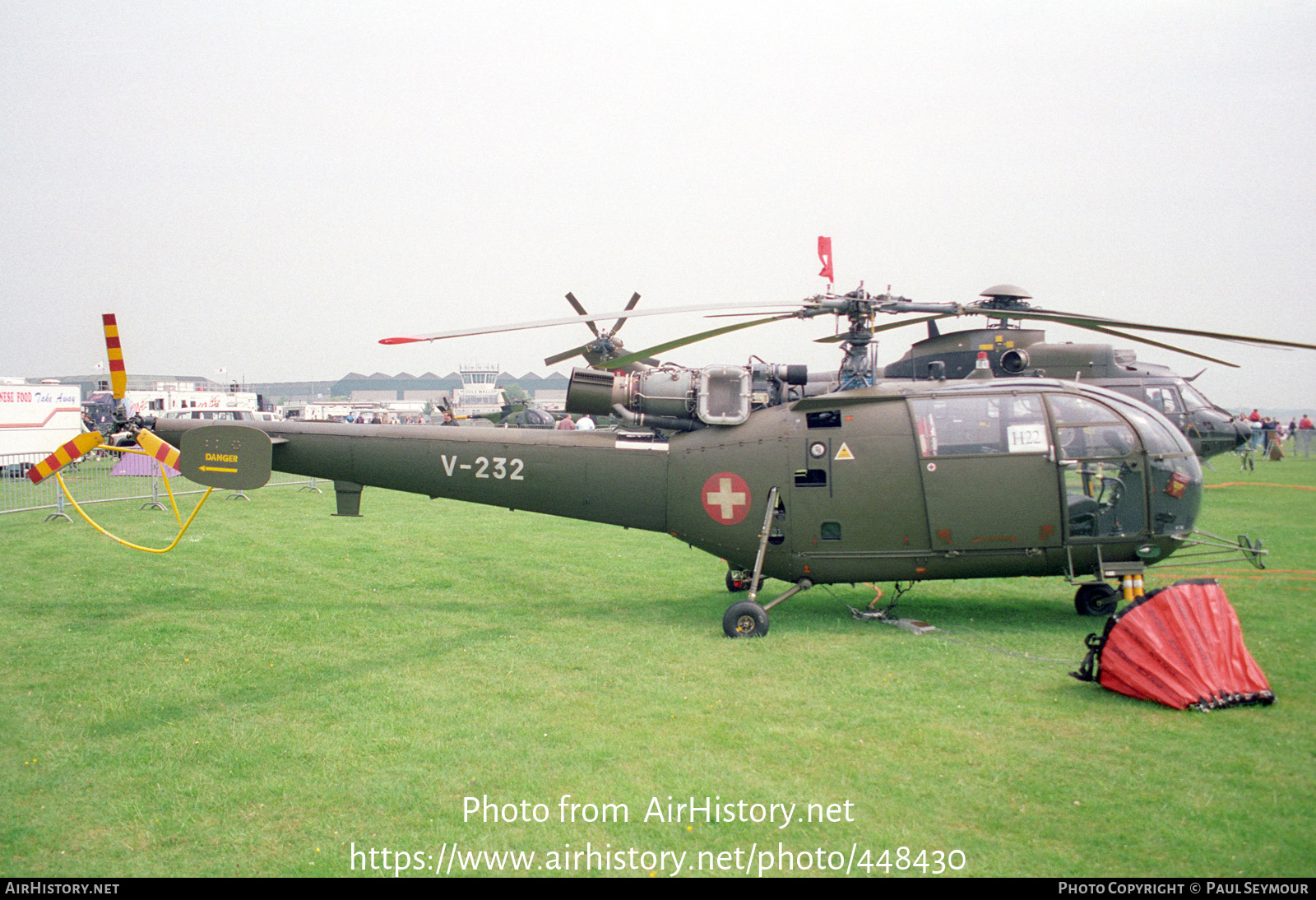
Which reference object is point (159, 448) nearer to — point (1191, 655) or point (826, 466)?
point (826, 466)

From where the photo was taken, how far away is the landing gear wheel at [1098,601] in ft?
32.7

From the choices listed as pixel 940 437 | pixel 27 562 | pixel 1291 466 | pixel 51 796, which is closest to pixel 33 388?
pixel 27 562

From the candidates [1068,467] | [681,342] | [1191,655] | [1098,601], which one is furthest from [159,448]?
[1098,601]

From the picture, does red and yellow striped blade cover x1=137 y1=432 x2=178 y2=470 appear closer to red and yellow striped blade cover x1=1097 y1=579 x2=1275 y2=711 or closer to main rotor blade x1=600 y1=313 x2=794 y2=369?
main rotor blade x1=600 y1=313 x2=794 y2=369

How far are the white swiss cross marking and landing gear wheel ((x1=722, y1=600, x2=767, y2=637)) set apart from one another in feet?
3.90

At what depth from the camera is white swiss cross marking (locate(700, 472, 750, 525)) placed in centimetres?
989

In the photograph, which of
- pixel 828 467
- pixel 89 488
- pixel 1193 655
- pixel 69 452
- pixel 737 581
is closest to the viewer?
pixel 1193 655

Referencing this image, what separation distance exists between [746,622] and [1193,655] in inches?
163

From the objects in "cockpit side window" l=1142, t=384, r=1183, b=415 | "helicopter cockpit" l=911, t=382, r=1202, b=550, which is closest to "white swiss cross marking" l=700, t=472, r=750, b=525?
"helicopter cockpit" l=911, t=382, r=1202, b=550

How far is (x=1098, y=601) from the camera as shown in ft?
32.7

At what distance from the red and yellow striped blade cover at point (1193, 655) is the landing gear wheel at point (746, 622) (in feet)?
11.7

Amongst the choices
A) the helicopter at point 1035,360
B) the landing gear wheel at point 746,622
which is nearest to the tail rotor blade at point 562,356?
the helicopter at point 1035,360

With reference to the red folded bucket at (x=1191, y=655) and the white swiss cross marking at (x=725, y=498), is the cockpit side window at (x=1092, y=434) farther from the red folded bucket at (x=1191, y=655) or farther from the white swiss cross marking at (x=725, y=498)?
the white swiss cross marking at (x=725, y=498)
